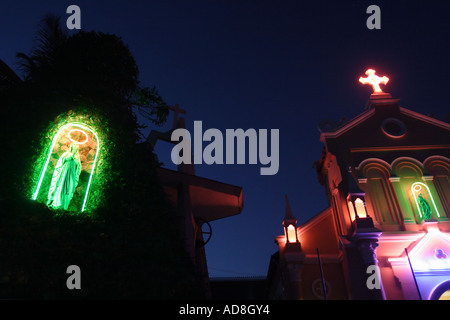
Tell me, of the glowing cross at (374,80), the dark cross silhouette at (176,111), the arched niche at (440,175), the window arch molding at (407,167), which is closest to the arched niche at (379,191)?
the window arch molding at (407,167)

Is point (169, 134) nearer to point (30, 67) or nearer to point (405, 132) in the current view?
point (30, 67)

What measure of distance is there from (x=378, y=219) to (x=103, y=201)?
13.5m

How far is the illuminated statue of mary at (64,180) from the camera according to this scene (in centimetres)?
761

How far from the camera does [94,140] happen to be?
9.04 m

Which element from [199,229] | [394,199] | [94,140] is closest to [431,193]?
[394,199]

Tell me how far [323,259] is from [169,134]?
1001 cm

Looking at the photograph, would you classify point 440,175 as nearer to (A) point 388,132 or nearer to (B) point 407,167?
(B) point 407,167

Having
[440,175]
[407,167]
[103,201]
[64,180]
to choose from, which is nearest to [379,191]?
[407,167]

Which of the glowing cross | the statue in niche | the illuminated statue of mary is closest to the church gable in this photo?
the glowing cross

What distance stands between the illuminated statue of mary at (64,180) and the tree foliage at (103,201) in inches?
21.0

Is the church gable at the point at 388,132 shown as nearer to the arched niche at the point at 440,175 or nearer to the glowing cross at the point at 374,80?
the arched niche at the point at 440,175

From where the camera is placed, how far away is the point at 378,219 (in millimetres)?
17328

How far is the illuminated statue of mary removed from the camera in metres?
7.61

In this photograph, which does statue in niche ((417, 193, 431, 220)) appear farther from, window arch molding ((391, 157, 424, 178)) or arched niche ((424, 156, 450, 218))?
window arch molding ((391, 157, 424, 178))
